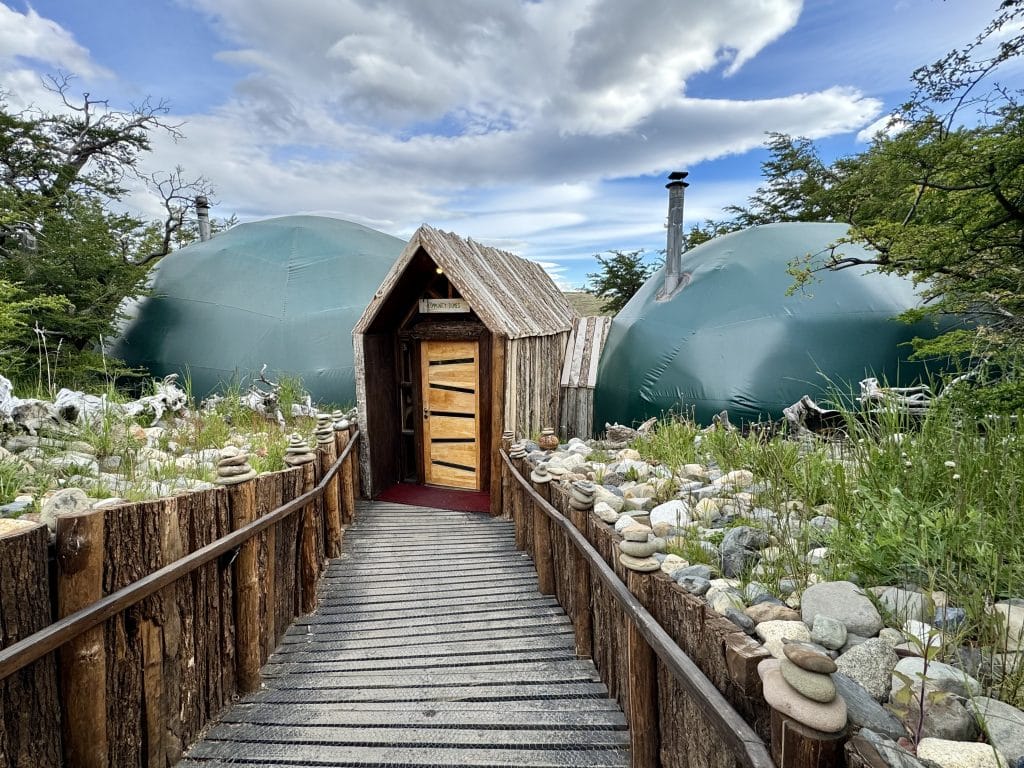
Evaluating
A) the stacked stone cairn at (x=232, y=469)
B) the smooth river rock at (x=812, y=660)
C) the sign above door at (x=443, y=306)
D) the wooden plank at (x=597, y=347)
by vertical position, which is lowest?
the smooth river rock at (x=812, y=660)

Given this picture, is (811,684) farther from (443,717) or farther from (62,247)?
(62,247)

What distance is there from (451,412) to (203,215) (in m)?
9.67

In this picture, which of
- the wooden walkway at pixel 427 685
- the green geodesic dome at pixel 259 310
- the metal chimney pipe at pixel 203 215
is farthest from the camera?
the metal chimney pipe at pixel 203 215

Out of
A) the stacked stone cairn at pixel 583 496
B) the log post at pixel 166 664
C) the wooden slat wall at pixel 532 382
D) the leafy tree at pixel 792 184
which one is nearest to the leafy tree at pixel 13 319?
the log post at pixel 166 664

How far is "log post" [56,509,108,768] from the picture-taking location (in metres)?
2.04

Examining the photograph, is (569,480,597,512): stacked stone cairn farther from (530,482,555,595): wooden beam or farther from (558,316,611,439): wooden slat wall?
(558,316,611,439): wooden slat wall

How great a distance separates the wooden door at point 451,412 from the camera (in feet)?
24.3

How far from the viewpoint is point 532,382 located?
23.6ft

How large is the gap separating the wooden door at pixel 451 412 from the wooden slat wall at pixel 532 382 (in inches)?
31.6

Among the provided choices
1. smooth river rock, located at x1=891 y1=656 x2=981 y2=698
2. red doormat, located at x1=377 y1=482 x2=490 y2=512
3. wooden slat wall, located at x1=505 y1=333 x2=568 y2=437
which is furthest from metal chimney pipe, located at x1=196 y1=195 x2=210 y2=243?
smooth river rock, located at x1=891 y1=656 x2=981 y2=698

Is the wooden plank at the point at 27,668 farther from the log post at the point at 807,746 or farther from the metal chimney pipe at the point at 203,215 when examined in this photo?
the metal chimney pipe at the point at 203,215

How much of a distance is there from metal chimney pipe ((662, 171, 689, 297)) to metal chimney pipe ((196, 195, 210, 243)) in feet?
35.8

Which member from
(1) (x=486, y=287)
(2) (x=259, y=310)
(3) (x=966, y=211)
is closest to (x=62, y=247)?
(2) (x=259, y=310)

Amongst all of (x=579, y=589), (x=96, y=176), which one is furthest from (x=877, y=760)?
(x=96, y=176)
